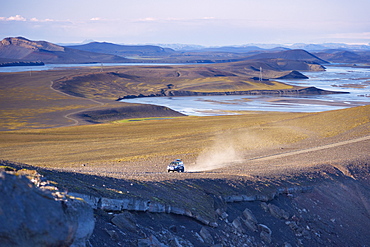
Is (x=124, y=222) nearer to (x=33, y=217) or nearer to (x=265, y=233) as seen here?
(x=33, y=217)

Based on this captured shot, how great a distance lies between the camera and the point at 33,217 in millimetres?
6688

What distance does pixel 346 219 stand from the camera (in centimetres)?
1941

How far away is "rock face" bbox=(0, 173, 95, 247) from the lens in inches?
257

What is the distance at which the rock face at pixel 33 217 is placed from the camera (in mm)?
6523

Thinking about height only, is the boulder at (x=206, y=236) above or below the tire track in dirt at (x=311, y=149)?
above

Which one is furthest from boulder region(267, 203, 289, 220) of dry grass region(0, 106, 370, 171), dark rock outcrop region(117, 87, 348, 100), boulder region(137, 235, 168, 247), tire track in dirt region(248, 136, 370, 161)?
dark rock outcrop region(117, 87, 348, 100)

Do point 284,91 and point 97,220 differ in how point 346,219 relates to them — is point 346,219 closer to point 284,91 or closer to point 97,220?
point 97,220

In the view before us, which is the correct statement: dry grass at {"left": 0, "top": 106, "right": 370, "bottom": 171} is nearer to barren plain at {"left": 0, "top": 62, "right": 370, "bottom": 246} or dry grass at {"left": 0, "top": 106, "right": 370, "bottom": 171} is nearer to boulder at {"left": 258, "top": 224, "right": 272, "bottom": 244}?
barren plain at {"left": 0, "top": 62, "right": 370, "bottom": 246}

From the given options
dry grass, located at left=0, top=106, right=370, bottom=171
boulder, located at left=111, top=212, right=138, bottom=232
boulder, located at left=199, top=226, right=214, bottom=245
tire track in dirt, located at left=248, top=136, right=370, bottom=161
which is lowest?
dry grass, located at left=0, top=106, right=370, bottom=171

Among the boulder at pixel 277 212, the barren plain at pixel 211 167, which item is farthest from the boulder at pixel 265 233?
the boulder at pixel 277 212

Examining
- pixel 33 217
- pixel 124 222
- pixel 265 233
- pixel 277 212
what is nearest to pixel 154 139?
pixel 277 212

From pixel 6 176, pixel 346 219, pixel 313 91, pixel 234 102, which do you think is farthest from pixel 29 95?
pixel 6 176

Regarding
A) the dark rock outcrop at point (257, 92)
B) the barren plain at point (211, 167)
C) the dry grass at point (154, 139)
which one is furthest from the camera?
the dark rock outcrop at point (257, 92)

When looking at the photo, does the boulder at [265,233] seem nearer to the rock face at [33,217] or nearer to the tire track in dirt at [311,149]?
the rock face at [33,217]
